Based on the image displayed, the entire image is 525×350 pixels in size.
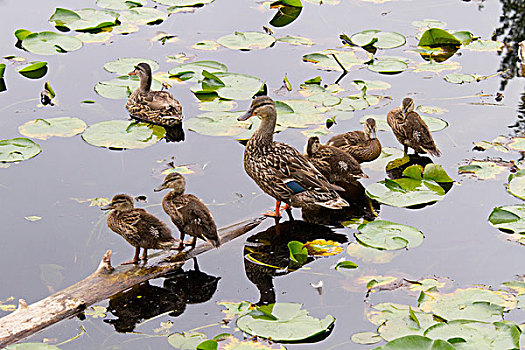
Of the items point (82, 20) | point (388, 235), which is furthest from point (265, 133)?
point (82, 20)

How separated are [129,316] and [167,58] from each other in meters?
5.55

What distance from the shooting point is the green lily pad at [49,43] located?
10.6m

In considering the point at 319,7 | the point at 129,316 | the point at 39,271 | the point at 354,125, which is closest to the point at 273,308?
the point at 129,316

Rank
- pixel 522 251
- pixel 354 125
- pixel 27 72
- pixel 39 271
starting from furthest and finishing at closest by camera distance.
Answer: pixel 27 72
pixel 354 125
pixel 522 251
pixel 39 271

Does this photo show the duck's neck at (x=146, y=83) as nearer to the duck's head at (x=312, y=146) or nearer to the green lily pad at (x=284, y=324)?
the duck's head at (x=312, y=146)

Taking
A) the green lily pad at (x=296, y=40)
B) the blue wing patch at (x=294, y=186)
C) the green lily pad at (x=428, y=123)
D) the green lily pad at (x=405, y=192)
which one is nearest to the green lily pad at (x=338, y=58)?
the green lily pad at (x=296, y=40)

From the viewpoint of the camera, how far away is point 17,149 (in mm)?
8203

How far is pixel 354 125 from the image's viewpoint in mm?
9156

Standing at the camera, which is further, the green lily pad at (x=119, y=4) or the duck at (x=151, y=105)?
the green lily pad at (x=119, y=4)

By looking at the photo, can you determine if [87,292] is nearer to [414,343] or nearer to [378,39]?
[414,343]

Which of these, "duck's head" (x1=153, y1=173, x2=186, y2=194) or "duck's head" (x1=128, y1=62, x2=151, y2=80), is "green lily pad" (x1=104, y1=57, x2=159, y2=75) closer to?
"duck's head" (x1=128, y1=62, x2=151, y2=80)

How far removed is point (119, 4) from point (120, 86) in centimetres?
283

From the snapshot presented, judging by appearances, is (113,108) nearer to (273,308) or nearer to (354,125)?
(354,125)

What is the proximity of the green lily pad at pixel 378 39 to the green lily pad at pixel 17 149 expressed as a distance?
5159 mm
